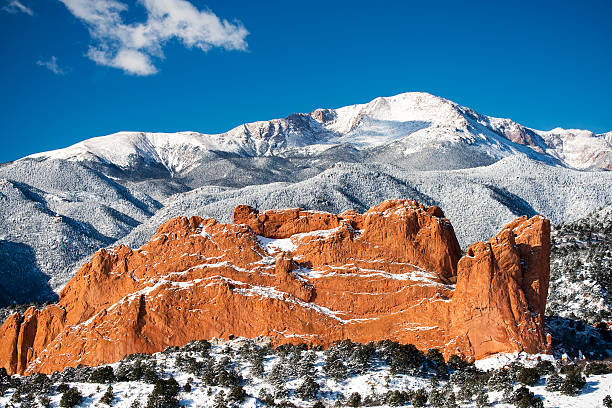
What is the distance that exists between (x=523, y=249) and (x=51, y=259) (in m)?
146

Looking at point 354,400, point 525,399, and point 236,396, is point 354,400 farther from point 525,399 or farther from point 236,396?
point 525,399

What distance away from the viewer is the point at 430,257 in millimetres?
70125

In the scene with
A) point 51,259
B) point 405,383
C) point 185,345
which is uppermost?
point 51,259

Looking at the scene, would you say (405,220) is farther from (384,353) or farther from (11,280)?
(11,280)

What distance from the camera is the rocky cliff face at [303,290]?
2549 inches

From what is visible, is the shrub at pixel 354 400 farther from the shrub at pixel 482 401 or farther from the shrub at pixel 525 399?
the shrub at pixel 525 399

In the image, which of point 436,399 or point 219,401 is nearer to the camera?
point 436,399

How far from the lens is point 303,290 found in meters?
69.4

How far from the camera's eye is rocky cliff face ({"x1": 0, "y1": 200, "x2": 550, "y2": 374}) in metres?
64.8

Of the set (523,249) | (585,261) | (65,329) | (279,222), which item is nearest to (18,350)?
(65,329)

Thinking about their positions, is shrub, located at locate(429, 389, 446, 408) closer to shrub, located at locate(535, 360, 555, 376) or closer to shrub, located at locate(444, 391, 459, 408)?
shrub, located at locate(444, 391, 459, 408)

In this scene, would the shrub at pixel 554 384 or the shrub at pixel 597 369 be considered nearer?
the shrub at pixel 554 384

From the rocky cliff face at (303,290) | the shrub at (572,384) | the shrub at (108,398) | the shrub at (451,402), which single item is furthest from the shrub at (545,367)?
the shrub at (108,398)

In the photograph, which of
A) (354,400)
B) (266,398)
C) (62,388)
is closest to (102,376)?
(62,388)
